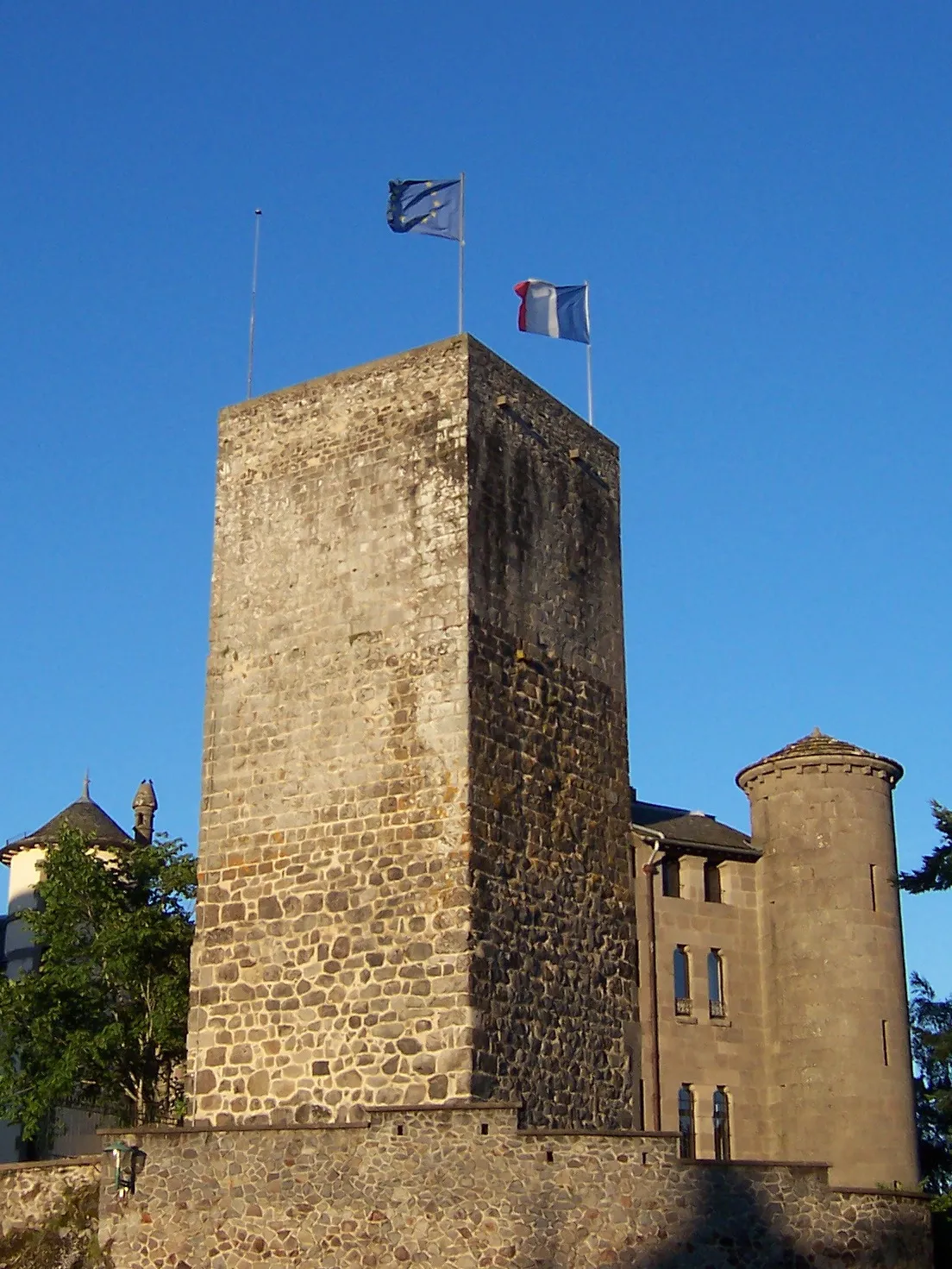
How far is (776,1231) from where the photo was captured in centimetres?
1786

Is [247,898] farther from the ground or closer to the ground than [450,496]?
closer to the ground

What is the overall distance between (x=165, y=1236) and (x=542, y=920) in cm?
572

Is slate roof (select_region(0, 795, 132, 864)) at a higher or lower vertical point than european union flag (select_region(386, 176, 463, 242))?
lower

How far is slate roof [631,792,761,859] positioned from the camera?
2700cm

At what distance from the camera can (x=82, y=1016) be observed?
91.3 ft

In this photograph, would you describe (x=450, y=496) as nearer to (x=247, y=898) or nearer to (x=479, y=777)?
(x=479, y=777)

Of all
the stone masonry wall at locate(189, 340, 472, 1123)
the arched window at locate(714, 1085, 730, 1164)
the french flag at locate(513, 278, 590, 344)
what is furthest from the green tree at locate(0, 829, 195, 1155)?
the french flag at locate(513, 278, 590, 344)

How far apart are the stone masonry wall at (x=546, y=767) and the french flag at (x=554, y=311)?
152 centimetres

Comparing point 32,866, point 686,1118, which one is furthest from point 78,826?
point 686,1118

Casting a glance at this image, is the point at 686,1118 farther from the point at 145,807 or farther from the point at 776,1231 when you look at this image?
the point at 145,807

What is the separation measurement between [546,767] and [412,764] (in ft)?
6.81

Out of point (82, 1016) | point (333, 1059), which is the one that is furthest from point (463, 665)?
point (82, 1016)

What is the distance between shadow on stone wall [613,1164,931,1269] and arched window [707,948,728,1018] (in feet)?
26.0

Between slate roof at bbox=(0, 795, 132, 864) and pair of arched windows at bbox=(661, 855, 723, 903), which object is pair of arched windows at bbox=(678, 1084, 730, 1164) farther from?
slate roof at bbox=(0, 795, 132, 864)
